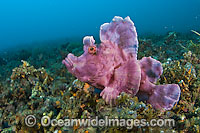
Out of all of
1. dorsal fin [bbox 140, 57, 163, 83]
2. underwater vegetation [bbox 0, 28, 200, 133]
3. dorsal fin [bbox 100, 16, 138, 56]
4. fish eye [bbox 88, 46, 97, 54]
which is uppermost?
dorsal fin [bbox 100, 16, 138, 56]

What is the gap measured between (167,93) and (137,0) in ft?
690

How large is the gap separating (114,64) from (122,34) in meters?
0.67

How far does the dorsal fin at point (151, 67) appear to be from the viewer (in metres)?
3.38

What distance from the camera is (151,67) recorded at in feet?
11.1

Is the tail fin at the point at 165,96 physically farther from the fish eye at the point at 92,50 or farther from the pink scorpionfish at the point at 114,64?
the fish eye at the point at 92,50

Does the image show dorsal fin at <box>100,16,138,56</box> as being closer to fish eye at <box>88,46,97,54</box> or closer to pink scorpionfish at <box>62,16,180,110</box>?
pink scorpionfish at <box>62,16,180,110</box>

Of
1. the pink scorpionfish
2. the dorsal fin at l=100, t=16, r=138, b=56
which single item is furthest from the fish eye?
the dorsal fin at l=100, t=16, r=138, b=56

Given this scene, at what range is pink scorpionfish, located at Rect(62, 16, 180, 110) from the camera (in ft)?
10.2

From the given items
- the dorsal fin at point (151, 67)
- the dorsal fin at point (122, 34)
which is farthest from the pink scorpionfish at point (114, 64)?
the dorsal fin at point (151, 67)

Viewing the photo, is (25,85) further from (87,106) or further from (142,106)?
(142,106)

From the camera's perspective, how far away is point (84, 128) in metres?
2.61

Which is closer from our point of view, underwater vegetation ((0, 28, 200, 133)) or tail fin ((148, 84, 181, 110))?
underwater vegetation ((0, 28, 200, 133))

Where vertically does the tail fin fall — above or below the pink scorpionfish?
below

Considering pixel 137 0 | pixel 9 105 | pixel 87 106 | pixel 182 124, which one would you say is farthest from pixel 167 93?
pixel 137 0
